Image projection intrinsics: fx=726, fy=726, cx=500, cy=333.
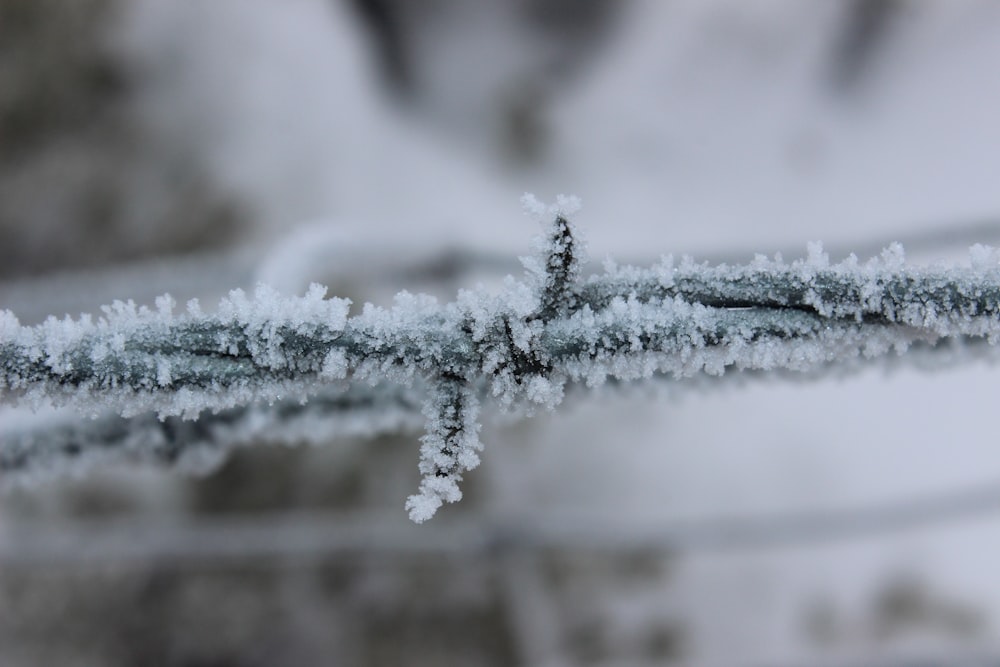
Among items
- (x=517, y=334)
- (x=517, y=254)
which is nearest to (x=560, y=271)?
(x=517, y=334)

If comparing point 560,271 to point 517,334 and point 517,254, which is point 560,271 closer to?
point 517,334

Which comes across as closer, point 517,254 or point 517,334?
point 517,334

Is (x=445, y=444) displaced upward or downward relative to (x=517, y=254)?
downward

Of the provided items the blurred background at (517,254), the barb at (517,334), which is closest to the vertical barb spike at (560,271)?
the barb at (517,334)

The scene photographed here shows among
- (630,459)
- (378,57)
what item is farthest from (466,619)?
(378,57)

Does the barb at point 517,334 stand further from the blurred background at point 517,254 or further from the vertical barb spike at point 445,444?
the blurred background at point 517,254

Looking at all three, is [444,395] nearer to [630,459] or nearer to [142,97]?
[630,459]

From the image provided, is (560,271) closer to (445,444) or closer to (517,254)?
(445,444)

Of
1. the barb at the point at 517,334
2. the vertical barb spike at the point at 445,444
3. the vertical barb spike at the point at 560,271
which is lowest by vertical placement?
the vertical barb spike at the point at 445,444
